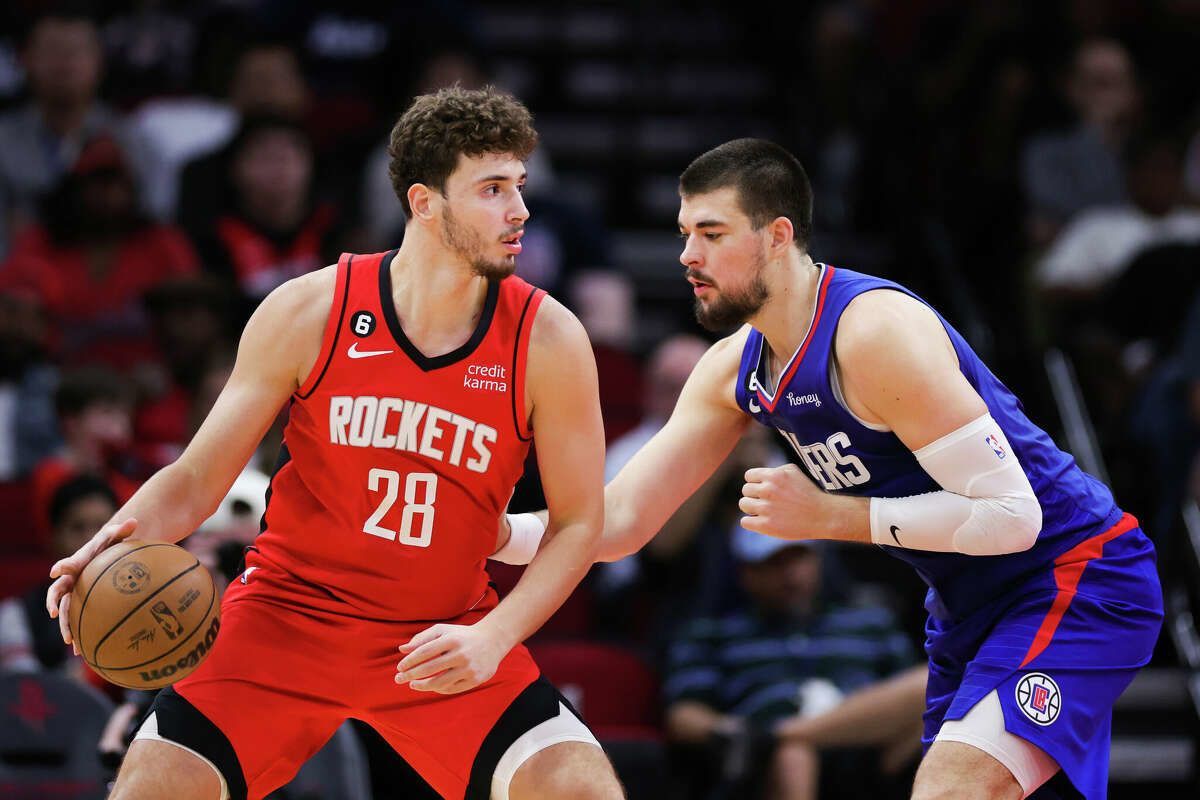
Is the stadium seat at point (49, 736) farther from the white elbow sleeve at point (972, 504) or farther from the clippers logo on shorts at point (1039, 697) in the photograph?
the clippers logo on shorts at point (1039, 697)

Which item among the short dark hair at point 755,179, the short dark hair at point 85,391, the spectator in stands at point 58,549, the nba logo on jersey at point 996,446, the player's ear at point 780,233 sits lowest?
the spectator in stands at point 58,549

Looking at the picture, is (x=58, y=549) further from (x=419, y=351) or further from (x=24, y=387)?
(x=419, y=351)

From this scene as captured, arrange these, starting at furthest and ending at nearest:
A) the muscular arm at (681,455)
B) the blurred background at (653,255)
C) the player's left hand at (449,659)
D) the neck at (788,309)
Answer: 1. the blurred background at (653,255)
2. the muscular arm at (681,455)
3. the neck at (788,309)
4. the player's left hand at (449,659)

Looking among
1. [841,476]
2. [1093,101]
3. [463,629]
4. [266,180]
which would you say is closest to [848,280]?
[841,476]

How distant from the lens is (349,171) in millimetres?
9930

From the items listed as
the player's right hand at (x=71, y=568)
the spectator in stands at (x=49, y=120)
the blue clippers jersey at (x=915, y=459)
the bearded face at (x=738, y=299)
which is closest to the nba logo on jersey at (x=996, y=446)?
the blue clippers jersey at (x=915, y=459)

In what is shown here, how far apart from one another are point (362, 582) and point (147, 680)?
2.01 feet

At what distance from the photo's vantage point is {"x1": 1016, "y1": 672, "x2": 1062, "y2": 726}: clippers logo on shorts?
4.21 meters

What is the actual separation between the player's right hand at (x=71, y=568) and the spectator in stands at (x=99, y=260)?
4460 millimetres

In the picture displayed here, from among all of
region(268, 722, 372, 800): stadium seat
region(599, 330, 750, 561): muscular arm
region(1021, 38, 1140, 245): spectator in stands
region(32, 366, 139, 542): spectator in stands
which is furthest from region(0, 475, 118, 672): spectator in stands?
region(1021, 38, 1140, 245): spectator in stands

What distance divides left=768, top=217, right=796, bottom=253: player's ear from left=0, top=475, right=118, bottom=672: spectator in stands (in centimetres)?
330

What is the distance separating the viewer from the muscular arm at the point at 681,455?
4836mm

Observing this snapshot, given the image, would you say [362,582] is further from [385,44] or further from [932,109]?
[932,109]

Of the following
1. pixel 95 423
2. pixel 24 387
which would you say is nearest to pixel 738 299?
pixel 95 423
